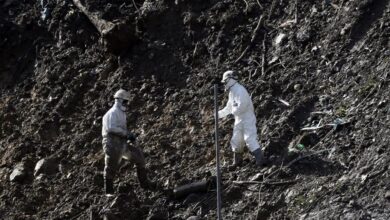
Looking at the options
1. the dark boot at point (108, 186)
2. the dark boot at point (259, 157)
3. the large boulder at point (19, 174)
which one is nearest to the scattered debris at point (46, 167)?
the large boulder at point (19, 174)

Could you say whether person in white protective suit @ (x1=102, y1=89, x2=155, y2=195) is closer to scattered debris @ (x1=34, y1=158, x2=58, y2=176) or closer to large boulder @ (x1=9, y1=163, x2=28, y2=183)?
scattered debris @ (x1=34, y1=158, x2=58, y2=176)

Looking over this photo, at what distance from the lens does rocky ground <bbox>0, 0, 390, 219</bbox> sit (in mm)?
11594

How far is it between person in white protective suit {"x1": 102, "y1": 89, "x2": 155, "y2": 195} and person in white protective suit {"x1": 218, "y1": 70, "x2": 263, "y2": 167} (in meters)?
1.30

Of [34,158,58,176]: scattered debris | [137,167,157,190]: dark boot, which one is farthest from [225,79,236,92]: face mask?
[34,158,58,176]: scattered debris

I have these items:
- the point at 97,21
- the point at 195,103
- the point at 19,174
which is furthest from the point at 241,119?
the point at 97,21

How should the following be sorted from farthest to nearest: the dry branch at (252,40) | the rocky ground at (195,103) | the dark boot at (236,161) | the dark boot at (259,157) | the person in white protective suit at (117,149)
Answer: the dry branch at (252,40) → the person in white protective suit at (117,149) → the dark boot at (236,161) → the dark boot at (259,157) → the rocky ground at (195,103)

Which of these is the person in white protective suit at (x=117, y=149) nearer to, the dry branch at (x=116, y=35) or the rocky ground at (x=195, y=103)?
the rocky ground at (x=195, y=103)

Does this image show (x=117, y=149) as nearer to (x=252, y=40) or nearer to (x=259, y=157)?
(x=259, y=157)

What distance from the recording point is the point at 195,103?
47.0ft

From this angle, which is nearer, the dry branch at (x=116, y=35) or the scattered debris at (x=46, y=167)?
the scattered debris at (x=46, y=167)

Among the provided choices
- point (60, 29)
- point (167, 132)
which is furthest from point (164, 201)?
point (60, 29)

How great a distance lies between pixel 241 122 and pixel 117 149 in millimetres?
1759

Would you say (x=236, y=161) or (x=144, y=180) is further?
(x=144, y=180)

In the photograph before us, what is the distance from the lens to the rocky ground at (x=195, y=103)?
1159cm
